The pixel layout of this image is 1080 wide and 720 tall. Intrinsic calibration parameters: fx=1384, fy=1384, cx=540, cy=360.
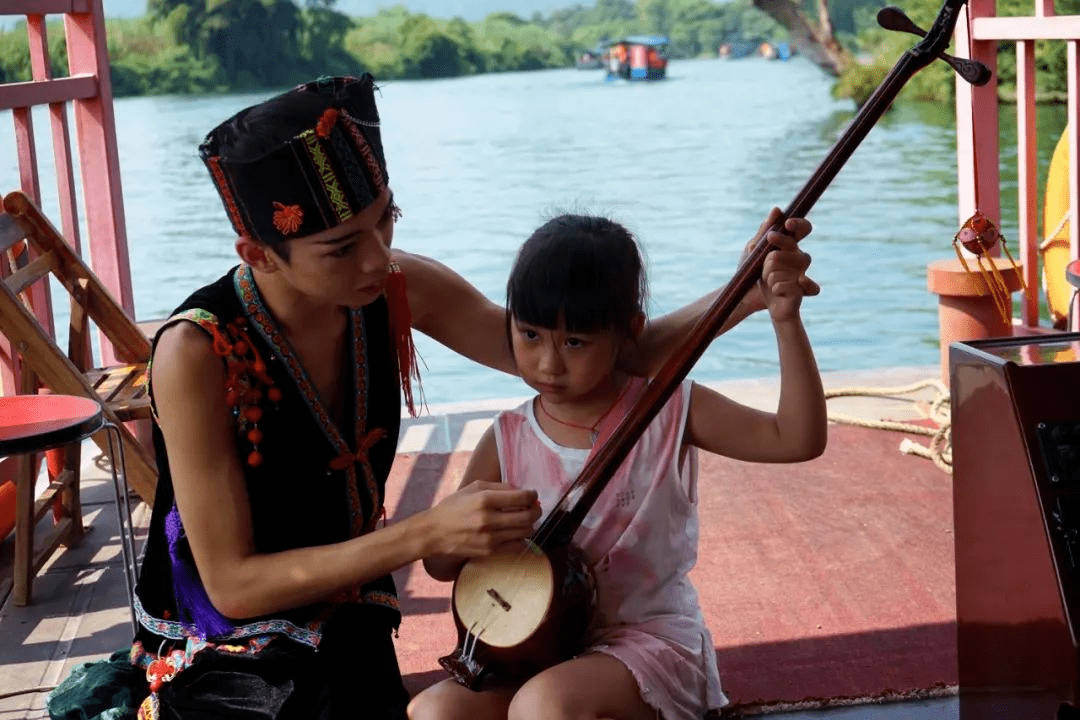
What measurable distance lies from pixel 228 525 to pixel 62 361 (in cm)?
149

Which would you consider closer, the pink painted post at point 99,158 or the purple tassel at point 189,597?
the purple tassel at point 189,597

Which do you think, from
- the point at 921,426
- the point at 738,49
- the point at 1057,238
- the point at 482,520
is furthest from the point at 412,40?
the point at 482,520

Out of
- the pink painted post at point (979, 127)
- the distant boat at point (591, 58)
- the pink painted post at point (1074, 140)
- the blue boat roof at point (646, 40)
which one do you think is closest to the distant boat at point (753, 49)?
the blue boat roof at point (646, 40)

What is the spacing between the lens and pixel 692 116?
30328mm

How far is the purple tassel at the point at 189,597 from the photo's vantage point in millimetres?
1705

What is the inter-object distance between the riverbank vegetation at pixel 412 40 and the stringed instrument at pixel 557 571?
16205 mm

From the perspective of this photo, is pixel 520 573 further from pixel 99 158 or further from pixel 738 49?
pixel 738 49

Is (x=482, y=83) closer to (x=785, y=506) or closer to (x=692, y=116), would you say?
(x=692, y=116)

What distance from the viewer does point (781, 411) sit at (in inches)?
69.7

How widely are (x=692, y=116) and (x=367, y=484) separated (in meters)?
29.3

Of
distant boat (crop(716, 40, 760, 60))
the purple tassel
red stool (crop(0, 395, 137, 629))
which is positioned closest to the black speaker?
the purple tassel

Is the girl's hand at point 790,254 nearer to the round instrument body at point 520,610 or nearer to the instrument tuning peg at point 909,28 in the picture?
the instrument tuning peg at point 909,28

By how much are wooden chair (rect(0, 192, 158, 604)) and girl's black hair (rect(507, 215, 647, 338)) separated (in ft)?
4.03

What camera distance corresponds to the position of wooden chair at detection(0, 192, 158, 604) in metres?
2.92
